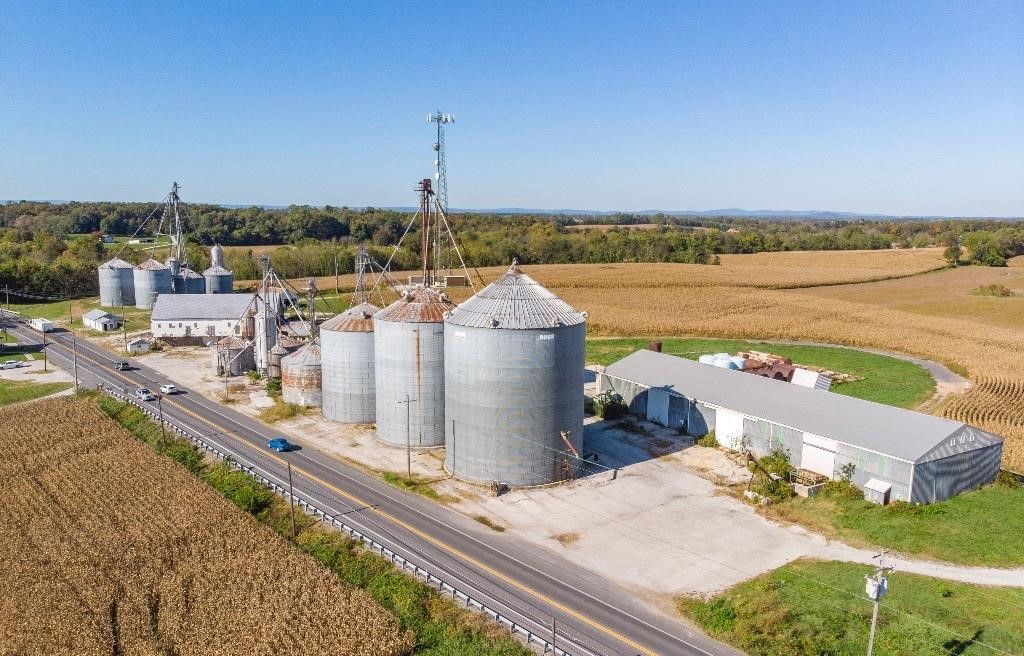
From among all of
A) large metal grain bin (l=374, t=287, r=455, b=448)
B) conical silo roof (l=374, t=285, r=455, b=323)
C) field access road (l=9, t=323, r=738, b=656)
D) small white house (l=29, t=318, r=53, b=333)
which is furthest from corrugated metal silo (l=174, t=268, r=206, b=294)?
large metal grain bin (l=374, t=287, r=455, b=448)

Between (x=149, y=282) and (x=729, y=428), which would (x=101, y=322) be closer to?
(x=149, y=282)

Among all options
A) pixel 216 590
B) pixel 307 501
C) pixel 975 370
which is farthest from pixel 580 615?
pixel 975 370

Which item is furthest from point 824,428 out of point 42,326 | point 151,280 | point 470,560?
point 151,280

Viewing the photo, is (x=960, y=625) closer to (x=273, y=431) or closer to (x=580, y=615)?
(x=580, y=615)

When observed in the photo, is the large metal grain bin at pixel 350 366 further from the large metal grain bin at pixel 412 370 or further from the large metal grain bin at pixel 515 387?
the large metal grain bin at pixel 515 387

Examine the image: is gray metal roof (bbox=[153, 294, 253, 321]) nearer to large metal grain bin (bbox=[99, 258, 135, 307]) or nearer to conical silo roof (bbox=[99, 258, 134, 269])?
large metal grain bin (bbox=[99, 258, 135, 307])

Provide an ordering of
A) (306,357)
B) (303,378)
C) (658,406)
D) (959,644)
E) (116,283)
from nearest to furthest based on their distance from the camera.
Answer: (959,644) < (658,406) < (303,378) < (306,357) < (116,283)

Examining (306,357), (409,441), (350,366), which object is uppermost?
(350,366)
